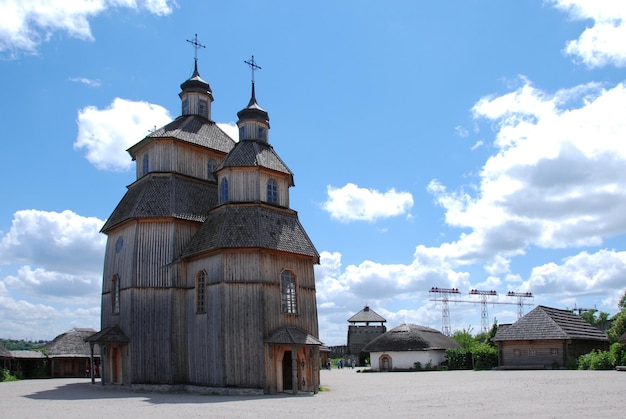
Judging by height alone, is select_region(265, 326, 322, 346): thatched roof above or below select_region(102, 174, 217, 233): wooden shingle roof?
below

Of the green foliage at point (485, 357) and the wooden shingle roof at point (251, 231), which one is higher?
the wooden shingle roof at point (251, 231)

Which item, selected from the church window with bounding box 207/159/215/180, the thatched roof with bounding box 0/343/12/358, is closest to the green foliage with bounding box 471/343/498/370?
the church window with bounding box 207/159/215/180

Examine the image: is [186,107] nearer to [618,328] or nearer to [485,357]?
[485,357]

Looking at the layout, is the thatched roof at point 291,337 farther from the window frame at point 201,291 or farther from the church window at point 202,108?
the church window at point 202,108

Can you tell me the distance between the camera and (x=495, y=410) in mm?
15797

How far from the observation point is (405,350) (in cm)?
4588

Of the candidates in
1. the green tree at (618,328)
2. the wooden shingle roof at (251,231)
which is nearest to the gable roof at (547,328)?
the green tree at (618,328)

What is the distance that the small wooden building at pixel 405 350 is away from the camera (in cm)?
4603

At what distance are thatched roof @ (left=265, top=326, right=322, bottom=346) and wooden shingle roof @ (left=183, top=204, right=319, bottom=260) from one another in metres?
3.49

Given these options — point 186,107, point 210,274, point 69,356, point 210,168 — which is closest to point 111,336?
point 210,274

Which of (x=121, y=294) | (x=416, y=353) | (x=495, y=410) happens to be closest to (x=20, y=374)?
(x=121, y=294)

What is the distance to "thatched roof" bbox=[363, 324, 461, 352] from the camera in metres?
46.1

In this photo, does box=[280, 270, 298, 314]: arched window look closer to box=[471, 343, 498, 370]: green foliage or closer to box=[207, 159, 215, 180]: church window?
box=[207, 159, 215, 180]: church window

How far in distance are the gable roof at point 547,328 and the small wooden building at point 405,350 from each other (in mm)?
7951
